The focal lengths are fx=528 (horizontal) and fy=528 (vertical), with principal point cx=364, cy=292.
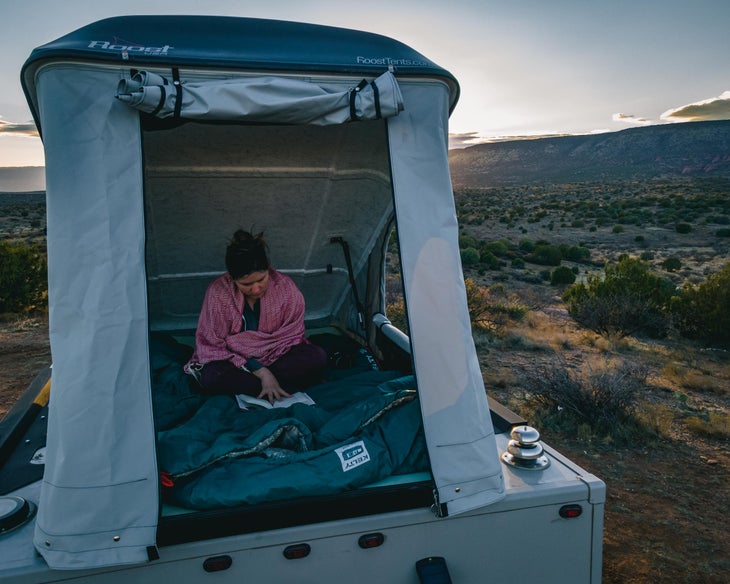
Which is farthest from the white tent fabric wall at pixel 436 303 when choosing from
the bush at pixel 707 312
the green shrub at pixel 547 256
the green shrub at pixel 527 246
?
the green shrub at pixel 527 246

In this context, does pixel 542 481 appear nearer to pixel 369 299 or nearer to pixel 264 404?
pixel 264 404

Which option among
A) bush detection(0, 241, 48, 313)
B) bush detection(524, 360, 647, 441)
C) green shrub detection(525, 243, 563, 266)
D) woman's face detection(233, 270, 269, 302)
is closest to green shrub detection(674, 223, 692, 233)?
green shrub detection(525, 243, 563, 266)

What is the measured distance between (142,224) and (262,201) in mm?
2230

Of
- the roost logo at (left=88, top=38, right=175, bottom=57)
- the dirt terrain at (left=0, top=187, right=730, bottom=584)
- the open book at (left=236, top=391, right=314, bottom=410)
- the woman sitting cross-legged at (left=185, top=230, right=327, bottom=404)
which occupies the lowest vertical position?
the dirt terrain at (left=0, top=187, right=730, bottom=584)

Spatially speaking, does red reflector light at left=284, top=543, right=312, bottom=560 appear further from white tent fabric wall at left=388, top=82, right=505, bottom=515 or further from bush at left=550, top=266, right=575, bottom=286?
bush at left=550, top=266, right=575, bottom=286

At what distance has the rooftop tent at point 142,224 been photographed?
5.67ft

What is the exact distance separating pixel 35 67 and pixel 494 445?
2.15 m

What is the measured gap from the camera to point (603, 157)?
9100 centimetres

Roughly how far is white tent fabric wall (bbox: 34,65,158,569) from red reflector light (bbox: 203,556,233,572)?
19 cm

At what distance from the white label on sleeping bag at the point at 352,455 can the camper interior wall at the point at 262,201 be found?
1.65 metres

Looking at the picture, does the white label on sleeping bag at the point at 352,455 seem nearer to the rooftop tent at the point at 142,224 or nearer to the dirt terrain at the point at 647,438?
the rooftop tent at the point at 142,224

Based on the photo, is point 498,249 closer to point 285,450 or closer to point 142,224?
point 285,450

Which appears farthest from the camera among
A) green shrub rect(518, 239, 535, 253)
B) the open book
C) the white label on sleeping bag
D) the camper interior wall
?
green shrub rect(518, 239, 535, 253)

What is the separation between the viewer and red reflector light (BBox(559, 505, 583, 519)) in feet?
6.67
